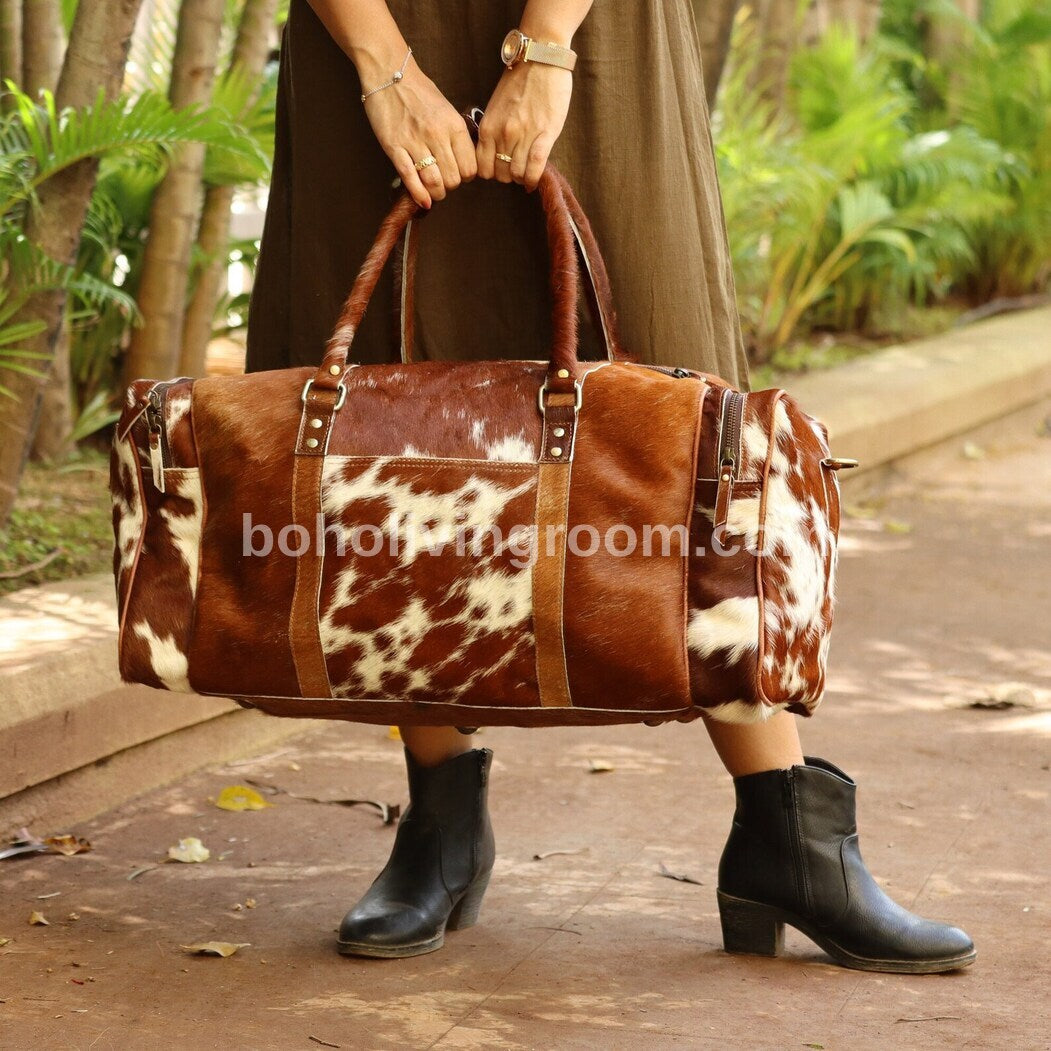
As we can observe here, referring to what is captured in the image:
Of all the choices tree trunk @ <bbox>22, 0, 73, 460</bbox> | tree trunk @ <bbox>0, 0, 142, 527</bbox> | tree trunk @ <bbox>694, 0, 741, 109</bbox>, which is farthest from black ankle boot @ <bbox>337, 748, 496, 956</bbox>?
tree trunk @ <bbox>694, 0, 741, 109</bbox>

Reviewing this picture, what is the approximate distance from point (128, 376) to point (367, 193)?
2559mm

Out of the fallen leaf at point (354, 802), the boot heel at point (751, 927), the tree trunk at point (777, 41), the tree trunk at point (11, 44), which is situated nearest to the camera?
the boot heel at point (751, 927)

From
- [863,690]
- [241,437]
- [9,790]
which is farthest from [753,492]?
[863,690]

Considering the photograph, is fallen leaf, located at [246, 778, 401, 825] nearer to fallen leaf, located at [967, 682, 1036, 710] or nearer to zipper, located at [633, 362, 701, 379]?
zipper, located at [633, 362, 701, 379]

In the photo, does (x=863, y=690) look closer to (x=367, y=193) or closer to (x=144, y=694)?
(x=144, y=694)

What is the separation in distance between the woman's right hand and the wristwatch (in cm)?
11

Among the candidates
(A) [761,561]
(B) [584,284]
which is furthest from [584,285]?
(A) [761,561]

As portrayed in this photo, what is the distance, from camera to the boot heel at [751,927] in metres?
2.15

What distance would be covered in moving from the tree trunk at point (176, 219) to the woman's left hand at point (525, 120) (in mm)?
2326

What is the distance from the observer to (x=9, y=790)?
8.54 feet

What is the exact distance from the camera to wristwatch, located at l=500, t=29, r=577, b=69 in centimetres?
196

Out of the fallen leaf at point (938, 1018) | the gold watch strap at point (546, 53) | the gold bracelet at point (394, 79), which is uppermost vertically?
the gold watch strap at point (546, 53)

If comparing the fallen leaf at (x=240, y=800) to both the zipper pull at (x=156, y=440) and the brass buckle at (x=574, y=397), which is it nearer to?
the zipper pull at (x=156, y=440)

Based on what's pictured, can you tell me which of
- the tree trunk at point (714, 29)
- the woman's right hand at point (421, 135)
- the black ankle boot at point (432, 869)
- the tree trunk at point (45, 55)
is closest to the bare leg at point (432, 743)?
the black ankle boot at point (432, 869)
